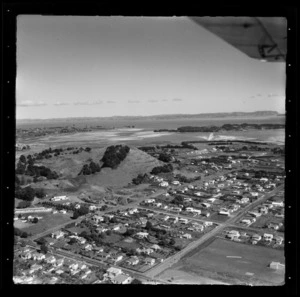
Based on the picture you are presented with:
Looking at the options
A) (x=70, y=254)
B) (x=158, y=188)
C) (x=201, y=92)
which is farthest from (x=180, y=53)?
(x=70, y=254)

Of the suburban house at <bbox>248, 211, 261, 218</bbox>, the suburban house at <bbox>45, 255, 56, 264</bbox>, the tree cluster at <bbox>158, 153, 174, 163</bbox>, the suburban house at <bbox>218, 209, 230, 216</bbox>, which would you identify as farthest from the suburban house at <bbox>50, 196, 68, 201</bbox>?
the suburban house at <bbox>248, 211, 261, 218</bbox>

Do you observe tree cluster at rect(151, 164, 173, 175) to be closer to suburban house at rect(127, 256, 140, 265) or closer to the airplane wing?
suburban house at rect(127, 256, 140, 265)

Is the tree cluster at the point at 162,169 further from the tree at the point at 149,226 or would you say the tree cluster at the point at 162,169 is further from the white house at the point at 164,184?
the tree at the point at 149,226

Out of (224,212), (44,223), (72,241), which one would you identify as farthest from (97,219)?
(224,212)

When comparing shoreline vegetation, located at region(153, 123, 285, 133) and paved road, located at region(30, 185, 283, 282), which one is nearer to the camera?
paved road, located at region(30, 185, 283, 282)

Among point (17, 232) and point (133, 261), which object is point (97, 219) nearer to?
point (133, 261)

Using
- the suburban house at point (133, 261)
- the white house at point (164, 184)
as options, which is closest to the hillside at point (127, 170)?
the white house at point (164, 184)
